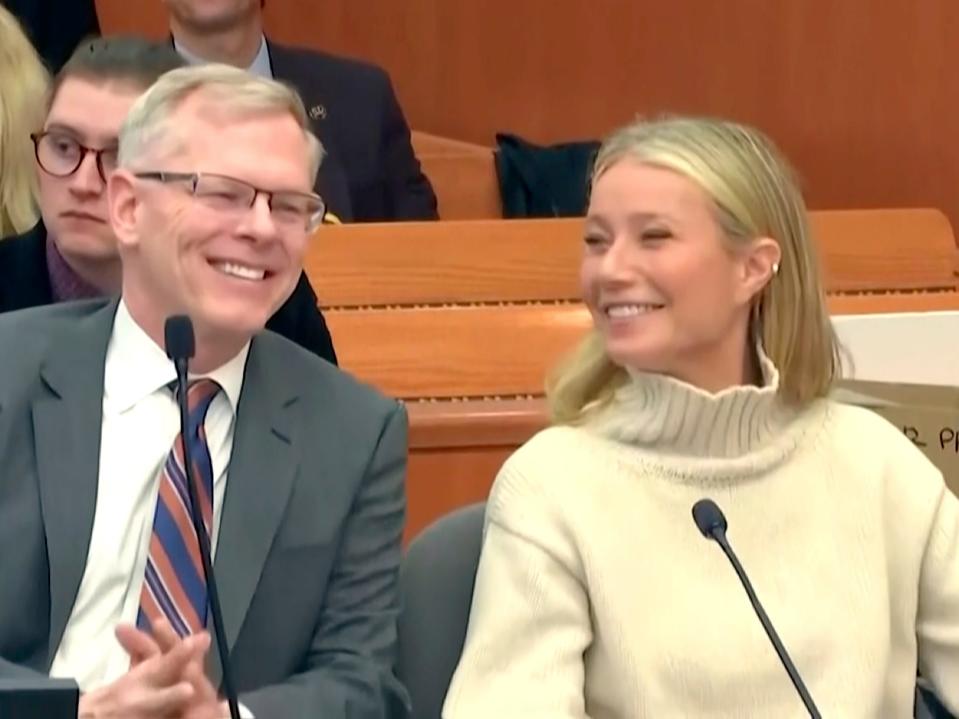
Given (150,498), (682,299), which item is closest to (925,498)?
(682,299)

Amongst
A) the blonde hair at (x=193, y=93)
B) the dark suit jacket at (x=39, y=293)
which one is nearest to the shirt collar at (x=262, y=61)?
the dark suit jacket at (x=39, y=293)

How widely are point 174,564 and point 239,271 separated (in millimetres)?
257

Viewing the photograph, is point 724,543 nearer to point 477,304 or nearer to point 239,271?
point 239,271

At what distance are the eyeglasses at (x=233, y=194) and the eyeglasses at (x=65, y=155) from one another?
43 centimetres

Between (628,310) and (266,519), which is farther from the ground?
(628,310)

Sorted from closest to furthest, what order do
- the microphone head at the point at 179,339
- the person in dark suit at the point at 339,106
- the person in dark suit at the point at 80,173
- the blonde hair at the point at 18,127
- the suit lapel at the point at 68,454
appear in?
the microphone head at the point at 179,339 < the suit lapel at the point at 68,454 < the person in dark suit at the point at 80,173 < the blonde hair at the point at 18,127 < the person in dark suit at the point at 339,106

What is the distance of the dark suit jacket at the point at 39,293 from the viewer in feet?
6.33

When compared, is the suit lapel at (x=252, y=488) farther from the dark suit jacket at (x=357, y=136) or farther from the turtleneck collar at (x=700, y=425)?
the dark suit jacket at (x=357, y=136)

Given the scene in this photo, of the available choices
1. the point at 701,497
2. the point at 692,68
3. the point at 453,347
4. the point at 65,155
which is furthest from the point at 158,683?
the point at 692,68

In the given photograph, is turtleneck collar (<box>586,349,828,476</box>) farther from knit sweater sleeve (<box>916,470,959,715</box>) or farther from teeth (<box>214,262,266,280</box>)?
teeth (<box>214,262,266,280</box>)

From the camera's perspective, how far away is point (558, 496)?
1.51 m

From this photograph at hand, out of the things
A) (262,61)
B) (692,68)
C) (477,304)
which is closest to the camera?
(477,304)

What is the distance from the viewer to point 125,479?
57.6 inches

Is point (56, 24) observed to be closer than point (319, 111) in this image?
No
